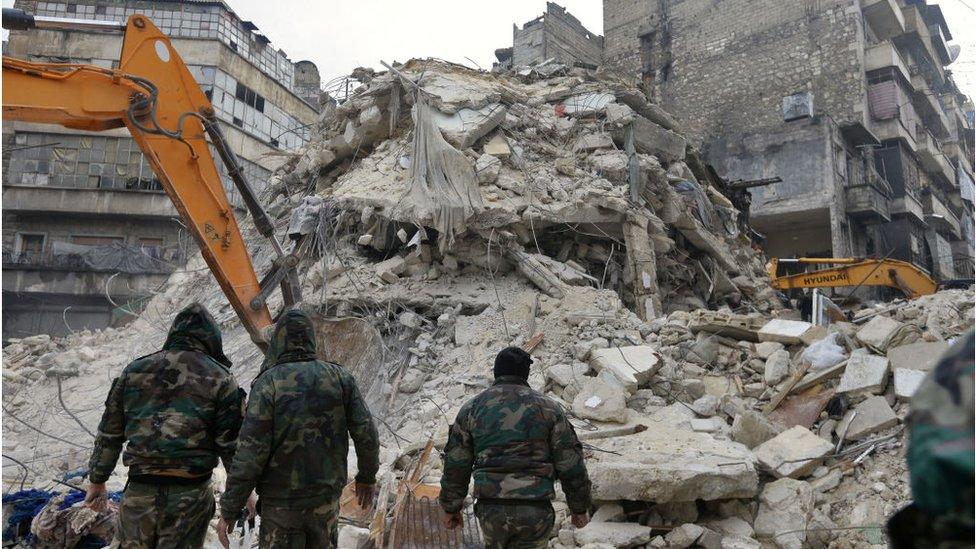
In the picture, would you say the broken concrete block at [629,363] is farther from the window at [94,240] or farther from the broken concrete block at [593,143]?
the window at [94,240]

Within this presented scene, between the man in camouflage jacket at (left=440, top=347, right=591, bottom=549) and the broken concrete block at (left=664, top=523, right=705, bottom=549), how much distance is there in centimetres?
105

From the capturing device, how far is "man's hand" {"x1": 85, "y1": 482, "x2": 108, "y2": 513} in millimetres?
2873

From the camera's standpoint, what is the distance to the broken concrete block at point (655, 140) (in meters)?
10.5

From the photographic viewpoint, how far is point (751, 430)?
15.9ft

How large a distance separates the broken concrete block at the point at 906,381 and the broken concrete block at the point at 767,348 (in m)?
1.24

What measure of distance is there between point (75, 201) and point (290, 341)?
19946 millimetres

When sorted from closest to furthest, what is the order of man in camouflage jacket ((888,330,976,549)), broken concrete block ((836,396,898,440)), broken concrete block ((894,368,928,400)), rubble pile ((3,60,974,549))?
man in camouflage jacket ((888,330,976,549)) < rubble pile ((3,60,974,549)) < broken concrete block ((836,396,898,440)) < broken concrete block ((894,368,928,400))

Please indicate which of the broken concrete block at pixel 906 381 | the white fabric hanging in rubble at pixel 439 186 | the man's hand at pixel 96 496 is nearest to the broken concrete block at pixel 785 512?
the broken concrete block at pixel 906 381

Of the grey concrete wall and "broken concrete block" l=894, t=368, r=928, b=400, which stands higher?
the grey concrete wall

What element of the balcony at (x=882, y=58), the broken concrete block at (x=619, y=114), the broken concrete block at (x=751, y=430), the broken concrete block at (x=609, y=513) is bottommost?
the broken concrete block at (x=609, y=513)

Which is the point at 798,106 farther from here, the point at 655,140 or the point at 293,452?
the point at 293,452

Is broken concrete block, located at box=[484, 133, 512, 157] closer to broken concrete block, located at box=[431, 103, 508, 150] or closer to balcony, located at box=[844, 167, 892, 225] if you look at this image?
broken concrete block, located at box=[431, 103, 508, 150]

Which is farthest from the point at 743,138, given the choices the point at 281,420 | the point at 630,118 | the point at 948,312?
the point at 281,420

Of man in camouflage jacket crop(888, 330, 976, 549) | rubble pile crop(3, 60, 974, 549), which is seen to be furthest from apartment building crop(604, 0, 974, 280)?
man in camouflage jacket crop(888, 330, 976, 549)
